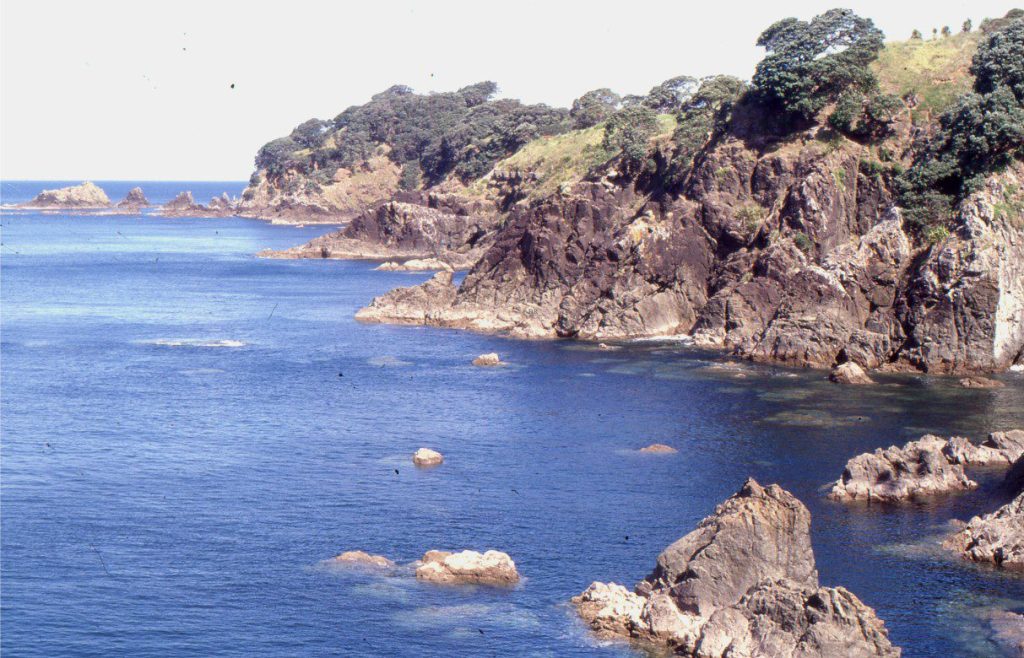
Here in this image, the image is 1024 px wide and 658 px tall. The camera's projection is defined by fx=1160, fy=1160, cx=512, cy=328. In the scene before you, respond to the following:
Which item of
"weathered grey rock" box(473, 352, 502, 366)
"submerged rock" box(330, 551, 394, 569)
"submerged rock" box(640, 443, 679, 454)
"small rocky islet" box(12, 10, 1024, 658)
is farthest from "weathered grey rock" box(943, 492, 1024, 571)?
"weathered grey rock" box(473, 352, 502, 366)

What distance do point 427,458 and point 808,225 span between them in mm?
66619

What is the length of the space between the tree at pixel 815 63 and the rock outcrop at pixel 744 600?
307 ft

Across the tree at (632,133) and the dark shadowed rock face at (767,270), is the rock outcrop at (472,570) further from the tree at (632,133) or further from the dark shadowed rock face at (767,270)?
the tree at (632,133)

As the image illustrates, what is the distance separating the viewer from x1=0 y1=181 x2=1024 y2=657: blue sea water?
56.7 metres

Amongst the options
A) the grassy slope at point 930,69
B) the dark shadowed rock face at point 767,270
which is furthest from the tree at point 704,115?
the grassy slope at point 930,69

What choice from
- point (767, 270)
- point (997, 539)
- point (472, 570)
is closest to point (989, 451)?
point (997, 539)

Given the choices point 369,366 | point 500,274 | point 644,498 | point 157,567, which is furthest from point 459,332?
point 157,567

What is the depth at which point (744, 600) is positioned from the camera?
53.3 metres

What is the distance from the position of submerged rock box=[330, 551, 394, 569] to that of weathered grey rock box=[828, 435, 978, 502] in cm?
3040

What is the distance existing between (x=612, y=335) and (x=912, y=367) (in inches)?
1380

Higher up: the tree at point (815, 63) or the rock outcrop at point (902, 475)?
the tree at point (815, 63)

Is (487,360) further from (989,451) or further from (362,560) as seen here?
(362,560)

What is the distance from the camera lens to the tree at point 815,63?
141 metres

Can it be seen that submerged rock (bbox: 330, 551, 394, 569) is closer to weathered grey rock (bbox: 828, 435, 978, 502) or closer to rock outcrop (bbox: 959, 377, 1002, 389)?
weathered grey rock (bbox: 828, 435, 978, 502)
